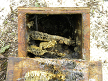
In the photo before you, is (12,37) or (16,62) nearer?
(16,62)

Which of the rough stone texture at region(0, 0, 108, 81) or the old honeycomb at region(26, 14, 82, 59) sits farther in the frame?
the rough stone texture at region(0, 0, 108, 81)

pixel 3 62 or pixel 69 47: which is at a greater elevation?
pixel 69 47

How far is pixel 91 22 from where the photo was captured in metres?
2.10

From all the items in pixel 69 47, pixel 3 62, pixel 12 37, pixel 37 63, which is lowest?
pixel 3 62

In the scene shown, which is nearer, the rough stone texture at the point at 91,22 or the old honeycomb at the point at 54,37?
the old honeycomb at the point at 54,37

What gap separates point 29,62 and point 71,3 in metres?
1.48

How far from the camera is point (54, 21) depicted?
Result: 6.84ft

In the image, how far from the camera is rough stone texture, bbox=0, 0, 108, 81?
82.3 inches

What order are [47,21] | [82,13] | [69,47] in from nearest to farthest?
[82,13]
[69,47]
[47,21]

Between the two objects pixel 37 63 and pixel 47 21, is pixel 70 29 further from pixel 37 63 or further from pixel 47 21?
pixel 37 63

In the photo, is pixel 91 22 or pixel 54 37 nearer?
pixel 54 37

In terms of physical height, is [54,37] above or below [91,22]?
below

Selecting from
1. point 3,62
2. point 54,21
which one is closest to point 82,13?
point 54,21

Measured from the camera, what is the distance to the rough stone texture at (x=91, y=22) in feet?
6.86
